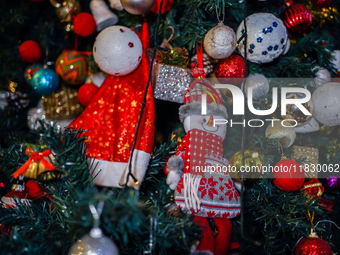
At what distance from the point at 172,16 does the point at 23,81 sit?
657 millimetres

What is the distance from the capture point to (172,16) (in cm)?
103

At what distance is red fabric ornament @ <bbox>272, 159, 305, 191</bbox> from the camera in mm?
821

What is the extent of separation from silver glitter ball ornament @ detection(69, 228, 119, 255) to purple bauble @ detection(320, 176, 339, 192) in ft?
2.41

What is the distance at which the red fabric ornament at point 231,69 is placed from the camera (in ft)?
3.03

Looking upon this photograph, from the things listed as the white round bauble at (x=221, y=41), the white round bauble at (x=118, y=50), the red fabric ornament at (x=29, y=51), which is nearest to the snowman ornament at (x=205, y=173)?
the white round bauble at (x=221, y=41)

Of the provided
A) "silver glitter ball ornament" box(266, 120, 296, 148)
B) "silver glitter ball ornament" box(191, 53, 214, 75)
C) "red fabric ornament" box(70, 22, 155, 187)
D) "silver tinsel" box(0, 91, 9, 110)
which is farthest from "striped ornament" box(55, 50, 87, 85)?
"silver glitter ball ornament" box(266, 120, 296, 148)

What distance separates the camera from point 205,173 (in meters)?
0.82

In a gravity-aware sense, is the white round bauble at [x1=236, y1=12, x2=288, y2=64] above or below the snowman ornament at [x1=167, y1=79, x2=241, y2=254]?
above

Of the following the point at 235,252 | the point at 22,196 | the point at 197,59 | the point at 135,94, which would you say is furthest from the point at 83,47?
the point at 235,252

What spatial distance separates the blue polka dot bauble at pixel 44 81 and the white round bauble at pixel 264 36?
67 centimetres

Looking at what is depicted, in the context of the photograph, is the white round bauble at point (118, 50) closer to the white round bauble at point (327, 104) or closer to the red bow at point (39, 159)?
the red bow at point (39, 159)

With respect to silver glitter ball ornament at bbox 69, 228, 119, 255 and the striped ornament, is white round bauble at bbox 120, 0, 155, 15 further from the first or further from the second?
silver glitter ball ornament at bbox 69, 228, 119, 255

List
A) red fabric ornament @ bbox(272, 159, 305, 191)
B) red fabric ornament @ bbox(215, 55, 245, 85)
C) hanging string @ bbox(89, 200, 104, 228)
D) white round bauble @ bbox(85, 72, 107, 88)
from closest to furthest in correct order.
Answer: hanging string @ bbox(89, 200, 104, 228) → red fabric ornament @ bbox(272, 159, 305, 191) → red fabric ornament @ bbox(215, 55, 245, 85) → white round bauble @ bbox(85, 72, 107, 88)

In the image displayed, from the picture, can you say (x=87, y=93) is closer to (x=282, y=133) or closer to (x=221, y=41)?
(x=221, y=41)
